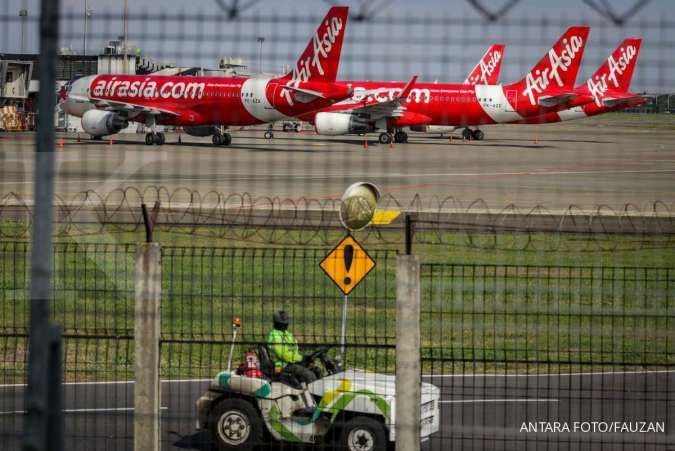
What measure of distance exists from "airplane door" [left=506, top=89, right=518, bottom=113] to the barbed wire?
1595 cm

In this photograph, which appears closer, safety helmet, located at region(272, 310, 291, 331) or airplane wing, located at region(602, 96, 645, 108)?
safety helmet, located at region(272, 310, 291, 331)

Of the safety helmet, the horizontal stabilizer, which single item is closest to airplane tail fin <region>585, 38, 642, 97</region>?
the horizontal stabilizer

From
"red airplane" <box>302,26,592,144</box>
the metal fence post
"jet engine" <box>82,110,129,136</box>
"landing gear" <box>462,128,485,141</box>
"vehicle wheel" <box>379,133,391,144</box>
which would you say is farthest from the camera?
"landing gear" <box>462,128,485,141</box>

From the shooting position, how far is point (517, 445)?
927cm

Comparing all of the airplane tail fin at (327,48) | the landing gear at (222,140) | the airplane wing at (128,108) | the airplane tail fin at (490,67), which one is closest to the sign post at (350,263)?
the airplane tail fin at (327,48)

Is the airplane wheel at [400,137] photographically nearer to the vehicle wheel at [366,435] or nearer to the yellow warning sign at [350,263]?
the yellow warning sign at [350,263]

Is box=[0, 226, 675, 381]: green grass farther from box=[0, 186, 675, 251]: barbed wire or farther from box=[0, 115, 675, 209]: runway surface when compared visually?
box=[0, 115, 675, 209]: runway surface

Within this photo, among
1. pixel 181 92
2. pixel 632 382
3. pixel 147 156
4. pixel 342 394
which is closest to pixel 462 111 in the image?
pixel 181 92

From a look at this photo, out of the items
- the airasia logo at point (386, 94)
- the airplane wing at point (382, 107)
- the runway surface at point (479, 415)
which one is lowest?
the runway surface at point (479, 415)

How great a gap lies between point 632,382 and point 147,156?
20.1m

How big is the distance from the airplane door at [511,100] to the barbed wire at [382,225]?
1595 cm

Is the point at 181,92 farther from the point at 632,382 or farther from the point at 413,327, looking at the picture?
the point at 413,327

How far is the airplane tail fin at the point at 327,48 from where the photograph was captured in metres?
8.40

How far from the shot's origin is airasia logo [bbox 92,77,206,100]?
3803cm
